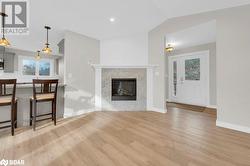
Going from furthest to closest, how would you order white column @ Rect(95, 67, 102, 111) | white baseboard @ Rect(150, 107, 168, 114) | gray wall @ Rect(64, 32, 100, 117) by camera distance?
1. white column @ Rect(95, 67, 102, 111)
2. white baseboard @ Rect(150, 107, 168, 114)
3. gray wall @ Rect(64, 32, 100, 117)

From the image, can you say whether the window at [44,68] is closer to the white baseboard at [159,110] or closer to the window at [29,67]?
the window at [29,67]

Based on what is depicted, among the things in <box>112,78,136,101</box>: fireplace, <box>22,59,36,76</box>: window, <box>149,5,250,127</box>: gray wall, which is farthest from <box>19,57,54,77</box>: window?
<box>149,5,250,127</box>: gray wall

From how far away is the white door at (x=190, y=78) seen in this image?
551 centimetres

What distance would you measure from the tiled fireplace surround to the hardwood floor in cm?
144

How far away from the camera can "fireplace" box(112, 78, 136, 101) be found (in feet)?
15.7

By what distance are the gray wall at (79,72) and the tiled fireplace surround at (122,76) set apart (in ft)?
0.77

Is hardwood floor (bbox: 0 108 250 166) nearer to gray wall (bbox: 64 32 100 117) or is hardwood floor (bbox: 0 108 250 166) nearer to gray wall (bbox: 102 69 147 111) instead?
gray wall (bbox: 64 32 100 117)

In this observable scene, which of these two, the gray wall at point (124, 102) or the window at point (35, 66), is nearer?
→ the gray wall at point (124, 102)

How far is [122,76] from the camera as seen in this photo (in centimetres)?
473

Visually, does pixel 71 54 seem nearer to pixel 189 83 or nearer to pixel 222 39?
pixel 222 39

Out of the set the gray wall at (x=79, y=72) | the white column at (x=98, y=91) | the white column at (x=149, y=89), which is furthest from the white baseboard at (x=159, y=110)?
the gray wall at (x=79, y=72)

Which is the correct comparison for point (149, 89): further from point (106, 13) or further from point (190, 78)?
point (106, 13)

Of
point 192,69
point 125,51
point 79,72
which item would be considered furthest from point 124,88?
point 192,69

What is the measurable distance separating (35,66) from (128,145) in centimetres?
646
